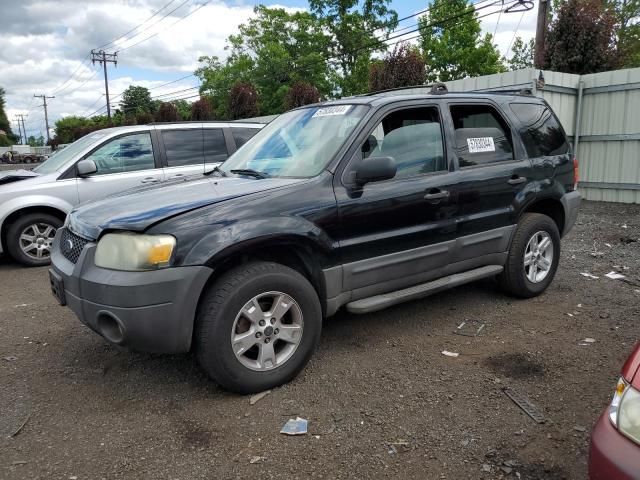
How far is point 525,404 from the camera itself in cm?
299

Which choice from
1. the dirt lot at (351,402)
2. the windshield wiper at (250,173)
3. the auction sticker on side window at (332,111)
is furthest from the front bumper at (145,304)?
the auction sticker on side window at (332,111)

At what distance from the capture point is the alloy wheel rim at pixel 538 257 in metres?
4.71

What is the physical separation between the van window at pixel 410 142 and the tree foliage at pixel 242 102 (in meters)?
18.1

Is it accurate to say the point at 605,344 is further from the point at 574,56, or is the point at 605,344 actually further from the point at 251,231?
the point at 574,56

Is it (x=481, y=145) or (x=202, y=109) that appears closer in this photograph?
(x=481, y=145)

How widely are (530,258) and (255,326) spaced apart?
9.64 ft

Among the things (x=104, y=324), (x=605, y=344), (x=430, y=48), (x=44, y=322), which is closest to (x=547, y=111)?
(x=605, y=344)

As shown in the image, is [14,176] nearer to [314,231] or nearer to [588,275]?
[314,231]

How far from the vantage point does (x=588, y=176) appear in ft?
32.7

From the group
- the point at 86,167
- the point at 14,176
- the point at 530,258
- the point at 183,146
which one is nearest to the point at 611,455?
the point at 530,258

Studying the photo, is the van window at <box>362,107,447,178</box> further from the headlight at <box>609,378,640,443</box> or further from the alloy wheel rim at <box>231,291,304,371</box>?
the headlight at <box>609,378,640,443</box>

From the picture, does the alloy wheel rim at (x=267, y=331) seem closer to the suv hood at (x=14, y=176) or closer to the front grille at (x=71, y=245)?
the front grille at (x=71, y=245)

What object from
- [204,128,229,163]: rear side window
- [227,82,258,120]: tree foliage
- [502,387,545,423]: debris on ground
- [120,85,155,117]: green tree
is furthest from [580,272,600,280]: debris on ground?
[120,85,155,117]: green tree

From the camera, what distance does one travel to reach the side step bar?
355 centimetres
